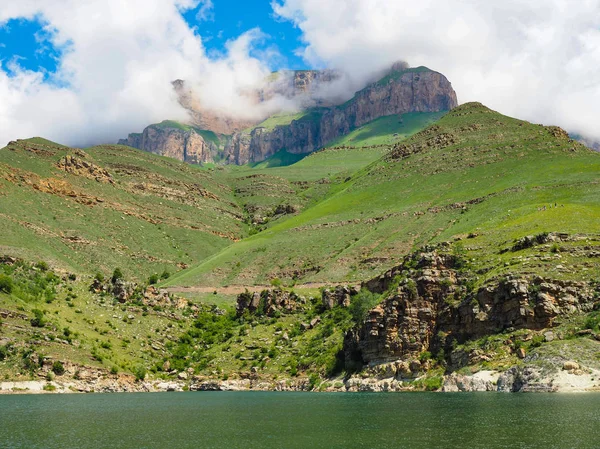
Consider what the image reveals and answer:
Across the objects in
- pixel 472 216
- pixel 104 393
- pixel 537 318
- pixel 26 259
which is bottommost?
pixel 104 393

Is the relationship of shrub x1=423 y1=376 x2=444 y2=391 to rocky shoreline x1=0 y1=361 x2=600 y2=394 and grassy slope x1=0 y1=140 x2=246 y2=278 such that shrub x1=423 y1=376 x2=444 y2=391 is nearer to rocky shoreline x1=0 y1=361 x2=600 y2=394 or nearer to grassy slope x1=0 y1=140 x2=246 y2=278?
rocky shoreline x1=0 y1=361 x2=600 y2=394

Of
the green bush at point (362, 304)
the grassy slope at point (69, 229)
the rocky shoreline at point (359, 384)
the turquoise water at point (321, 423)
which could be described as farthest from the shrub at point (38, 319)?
the green bush at point (362, 304)

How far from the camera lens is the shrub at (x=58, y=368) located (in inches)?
3573

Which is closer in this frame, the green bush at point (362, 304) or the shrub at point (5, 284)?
the green bush at point (362, 304)

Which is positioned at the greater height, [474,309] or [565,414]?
[474,309]

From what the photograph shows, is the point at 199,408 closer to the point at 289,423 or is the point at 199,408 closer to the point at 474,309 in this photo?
the point at 289,423

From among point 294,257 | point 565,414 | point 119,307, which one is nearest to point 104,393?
point 119,307

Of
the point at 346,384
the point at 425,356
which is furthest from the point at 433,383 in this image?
the point at 346,384

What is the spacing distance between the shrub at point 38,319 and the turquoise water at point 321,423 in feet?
85.0

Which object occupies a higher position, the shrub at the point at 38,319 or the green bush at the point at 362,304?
the green bush at the point at 362,304

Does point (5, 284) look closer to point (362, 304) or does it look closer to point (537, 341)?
point (362, 304)

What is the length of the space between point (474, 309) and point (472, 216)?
218 feet

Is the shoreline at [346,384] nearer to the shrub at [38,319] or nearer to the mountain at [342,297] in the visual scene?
the mountain at [342,297]

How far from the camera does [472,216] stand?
486 feet
